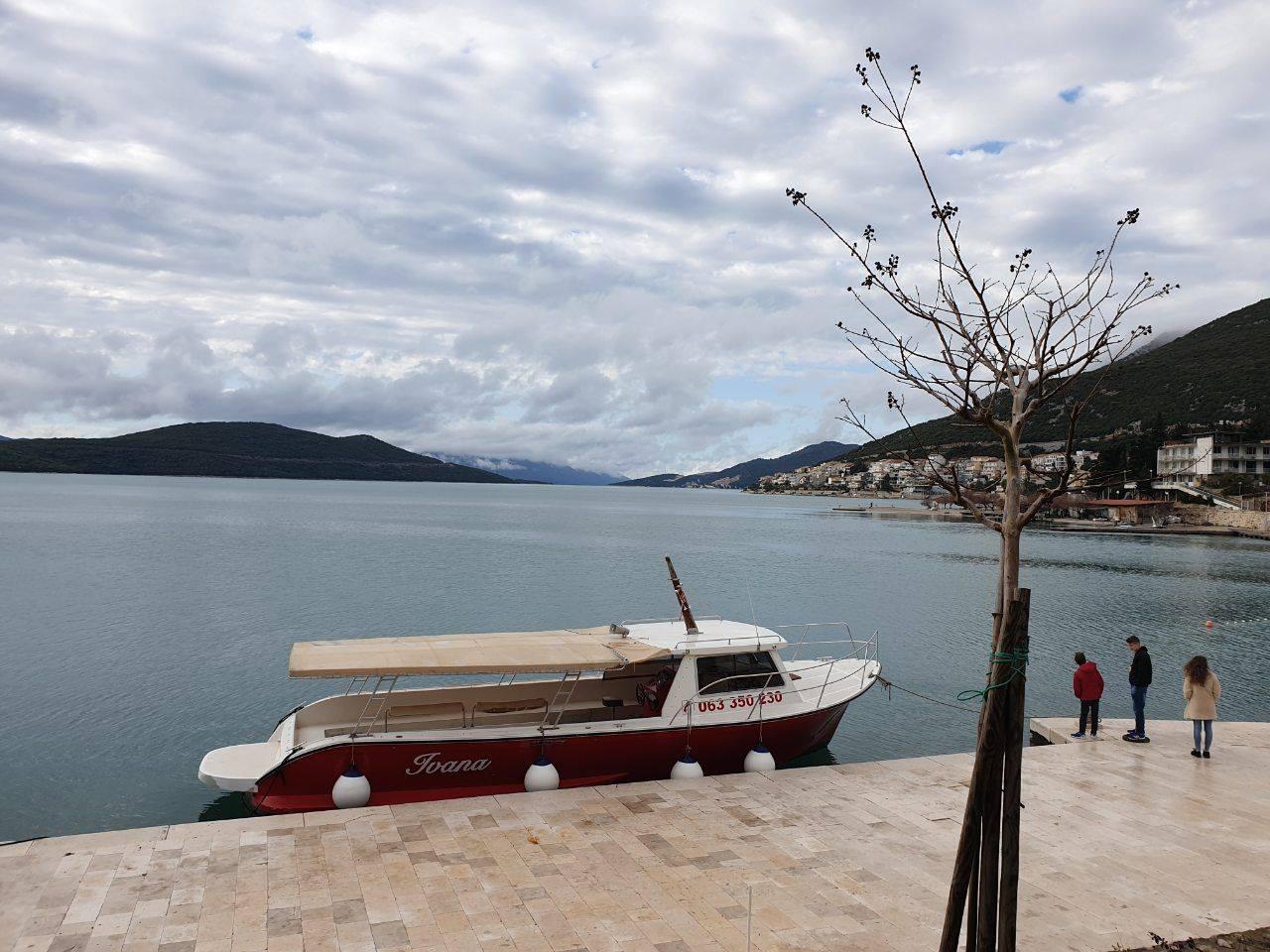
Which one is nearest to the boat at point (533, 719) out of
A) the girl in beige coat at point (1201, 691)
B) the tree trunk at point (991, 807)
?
the girl in beige coat at point (1201, 691)

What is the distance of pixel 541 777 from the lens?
12289 mm

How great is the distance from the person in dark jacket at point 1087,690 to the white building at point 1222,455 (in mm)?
108868

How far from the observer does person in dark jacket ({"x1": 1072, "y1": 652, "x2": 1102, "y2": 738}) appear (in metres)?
14.5

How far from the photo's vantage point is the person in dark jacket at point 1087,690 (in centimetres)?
1445

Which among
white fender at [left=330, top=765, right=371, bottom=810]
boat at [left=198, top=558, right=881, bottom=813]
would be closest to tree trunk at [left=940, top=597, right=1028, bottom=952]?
boat at [left=198, top=558, right=881, bottom=813]

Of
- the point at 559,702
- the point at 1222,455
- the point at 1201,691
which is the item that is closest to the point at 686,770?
the point at 559,702

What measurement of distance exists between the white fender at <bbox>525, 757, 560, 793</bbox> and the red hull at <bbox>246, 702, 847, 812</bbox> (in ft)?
1.40

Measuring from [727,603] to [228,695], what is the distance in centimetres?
2276

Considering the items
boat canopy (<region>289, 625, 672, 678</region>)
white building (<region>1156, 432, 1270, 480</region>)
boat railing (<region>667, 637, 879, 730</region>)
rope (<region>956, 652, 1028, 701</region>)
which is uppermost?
white building (<region>1156, 432, 1270, 480</region>)

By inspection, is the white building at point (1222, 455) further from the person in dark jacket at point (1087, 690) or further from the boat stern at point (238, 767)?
the boat stern at point (238, 767)

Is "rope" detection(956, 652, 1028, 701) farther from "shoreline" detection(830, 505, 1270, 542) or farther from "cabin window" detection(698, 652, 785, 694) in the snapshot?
"shoreline" detection(830, 505, 1270, 542)

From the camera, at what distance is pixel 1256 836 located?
33.4 feet

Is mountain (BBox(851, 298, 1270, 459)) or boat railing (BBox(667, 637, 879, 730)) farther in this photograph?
mountain (BBox(851, 298, 1270, 459))

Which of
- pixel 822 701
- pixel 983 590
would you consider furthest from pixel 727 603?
pixel 822 701
